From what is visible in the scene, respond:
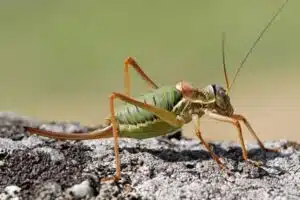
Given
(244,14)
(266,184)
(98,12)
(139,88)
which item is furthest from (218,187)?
(98,12)

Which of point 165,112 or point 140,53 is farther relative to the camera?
point 140,53

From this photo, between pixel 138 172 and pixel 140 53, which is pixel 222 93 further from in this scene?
pixel 140 53

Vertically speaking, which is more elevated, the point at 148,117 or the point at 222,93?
the point at 222,93

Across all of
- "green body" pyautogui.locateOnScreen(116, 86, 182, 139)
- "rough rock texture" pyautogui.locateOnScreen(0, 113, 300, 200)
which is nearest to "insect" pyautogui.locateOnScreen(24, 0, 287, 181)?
"green body" pyautogui.locateOnScreen(116, 86, 182, 139)

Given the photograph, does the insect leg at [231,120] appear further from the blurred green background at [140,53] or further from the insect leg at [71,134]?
the blurred green background at [140,53]

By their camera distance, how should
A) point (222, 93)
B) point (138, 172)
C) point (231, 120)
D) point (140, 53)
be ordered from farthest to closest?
1. point (140, 53)
2. point (222, 93)
3. point (231, 120)
4. point (138, 172)

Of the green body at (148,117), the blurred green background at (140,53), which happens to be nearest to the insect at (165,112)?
the green body at (148,117)

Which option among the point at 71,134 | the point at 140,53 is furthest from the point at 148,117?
the point at 140,53
